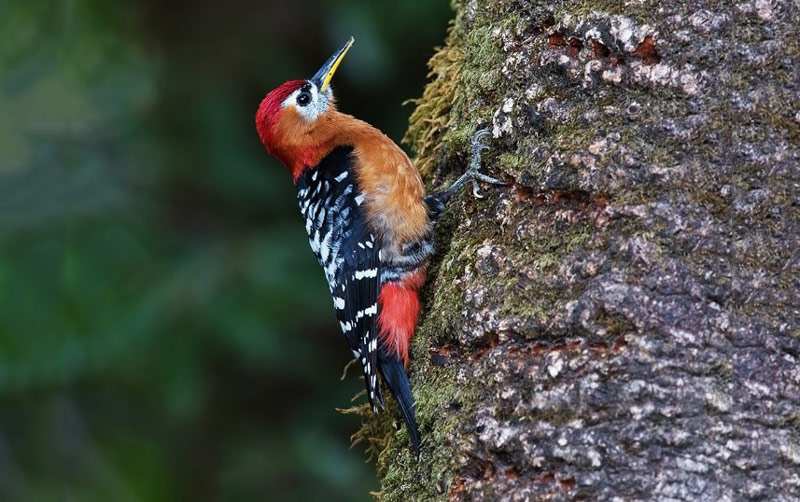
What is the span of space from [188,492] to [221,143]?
6.38 ft

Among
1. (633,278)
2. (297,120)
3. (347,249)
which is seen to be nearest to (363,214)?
(347,249)

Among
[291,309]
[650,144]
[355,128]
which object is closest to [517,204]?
[650,144]

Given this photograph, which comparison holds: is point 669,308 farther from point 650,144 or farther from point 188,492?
point 188,492

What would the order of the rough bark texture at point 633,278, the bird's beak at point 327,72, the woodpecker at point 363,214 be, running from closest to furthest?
the rough bark texture at point 633,278, the woodpecker at point 363,214, the bird's beak at point 327,72

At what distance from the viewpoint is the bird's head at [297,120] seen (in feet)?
12.5

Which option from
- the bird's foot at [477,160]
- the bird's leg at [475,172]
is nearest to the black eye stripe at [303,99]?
the bird's leg at [475,172]

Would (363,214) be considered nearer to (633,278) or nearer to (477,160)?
(477,160)

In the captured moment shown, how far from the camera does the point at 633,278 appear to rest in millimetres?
2150

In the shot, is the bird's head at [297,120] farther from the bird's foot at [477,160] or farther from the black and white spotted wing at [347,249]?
the bird's foot at [477,160]

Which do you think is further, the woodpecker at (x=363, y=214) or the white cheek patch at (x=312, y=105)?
the white cheek patch at (x=312, y=105)

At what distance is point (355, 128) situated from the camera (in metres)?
3.73

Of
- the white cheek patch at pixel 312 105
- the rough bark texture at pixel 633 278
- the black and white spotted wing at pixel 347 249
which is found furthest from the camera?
the white cheek patch at pixel 312 105

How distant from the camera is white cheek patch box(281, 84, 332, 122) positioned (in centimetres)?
385

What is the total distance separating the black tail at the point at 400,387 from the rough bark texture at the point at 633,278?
0.15ft
